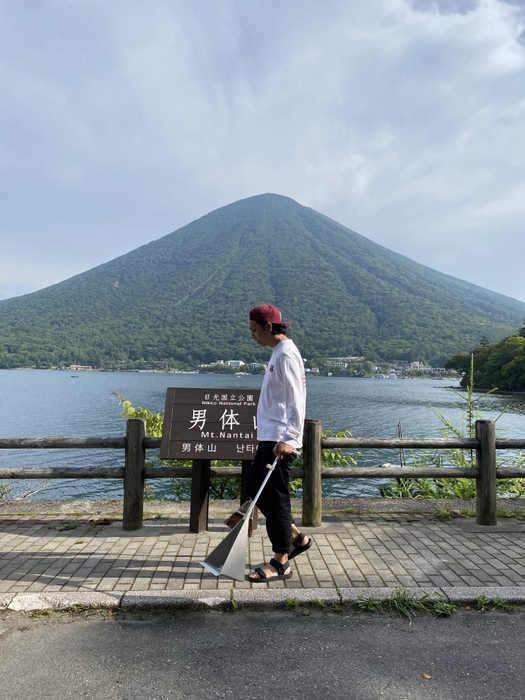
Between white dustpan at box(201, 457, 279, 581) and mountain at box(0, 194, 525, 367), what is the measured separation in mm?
116518

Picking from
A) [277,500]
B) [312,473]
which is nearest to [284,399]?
[277,500]

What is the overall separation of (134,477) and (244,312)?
147953mm

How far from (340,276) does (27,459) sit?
168108 mm

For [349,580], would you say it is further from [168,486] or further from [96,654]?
[168,486]

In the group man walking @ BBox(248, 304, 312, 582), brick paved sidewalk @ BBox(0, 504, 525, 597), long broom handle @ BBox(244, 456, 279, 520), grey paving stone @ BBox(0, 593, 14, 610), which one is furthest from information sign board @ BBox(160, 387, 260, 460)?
grey paving stone @ BBox(0, 593, 14, 610)

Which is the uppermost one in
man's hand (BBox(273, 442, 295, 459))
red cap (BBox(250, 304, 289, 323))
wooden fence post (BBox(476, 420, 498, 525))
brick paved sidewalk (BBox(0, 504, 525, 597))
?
red cap (BBox(250, 304, 289, 323))

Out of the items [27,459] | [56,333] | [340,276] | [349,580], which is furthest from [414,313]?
[349,580]

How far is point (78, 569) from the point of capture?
3510 mm

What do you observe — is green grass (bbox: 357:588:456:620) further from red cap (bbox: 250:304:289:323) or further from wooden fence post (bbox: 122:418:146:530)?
wooden fence post (bbox: 122:418:146:530)

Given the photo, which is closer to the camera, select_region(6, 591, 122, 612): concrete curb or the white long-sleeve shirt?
select_region(6, 591, 122, 612): concrete curb

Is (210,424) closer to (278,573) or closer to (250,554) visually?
(250,554)

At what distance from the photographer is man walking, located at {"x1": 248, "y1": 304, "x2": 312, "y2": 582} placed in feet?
10.9

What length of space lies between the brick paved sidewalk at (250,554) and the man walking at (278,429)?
0.21 metres

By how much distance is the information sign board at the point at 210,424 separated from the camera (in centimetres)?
438
